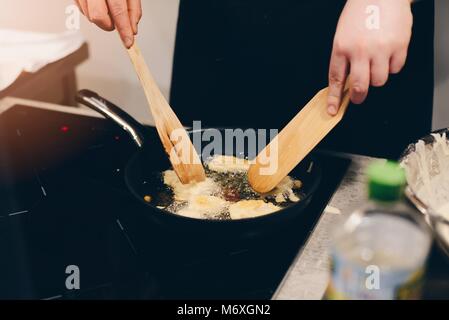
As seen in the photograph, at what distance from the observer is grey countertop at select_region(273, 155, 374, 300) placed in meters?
0.82

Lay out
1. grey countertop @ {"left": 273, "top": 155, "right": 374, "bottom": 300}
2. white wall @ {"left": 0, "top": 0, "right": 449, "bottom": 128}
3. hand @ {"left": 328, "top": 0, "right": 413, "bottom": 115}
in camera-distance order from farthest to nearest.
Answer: white wall @ {"left": 0, "top": 0, "right": 449, "bottom": 128}
hand @ {"left": 328, "top": 0, "right": 413, "bottom": 115}
grey countertop @ {"left": 273, "top": 155, "right": 374, "bottom": 300}

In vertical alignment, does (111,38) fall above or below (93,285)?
above

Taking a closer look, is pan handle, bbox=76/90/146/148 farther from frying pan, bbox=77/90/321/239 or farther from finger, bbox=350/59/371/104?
finger, bbox=350/59/371/104

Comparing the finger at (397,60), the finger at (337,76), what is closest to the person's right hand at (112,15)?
the finger at (337,76)

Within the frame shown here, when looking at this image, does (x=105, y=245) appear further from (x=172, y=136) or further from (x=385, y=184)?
(x=385, y=184)

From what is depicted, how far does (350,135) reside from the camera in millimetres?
1448

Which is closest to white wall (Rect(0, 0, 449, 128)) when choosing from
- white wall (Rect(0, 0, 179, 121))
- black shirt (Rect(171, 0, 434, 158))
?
white wall (Rect(0, 0, 179, 121))

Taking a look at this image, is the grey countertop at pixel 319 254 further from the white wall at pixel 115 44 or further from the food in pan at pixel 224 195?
the white wall at pixel 115 44

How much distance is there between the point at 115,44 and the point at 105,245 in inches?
62.3

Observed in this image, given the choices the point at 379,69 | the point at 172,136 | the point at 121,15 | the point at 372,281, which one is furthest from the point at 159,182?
the point at 372,281

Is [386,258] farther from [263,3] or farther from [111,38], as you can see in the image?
[111,38]

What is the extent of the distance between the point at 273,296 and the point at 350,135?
0.74 meters
